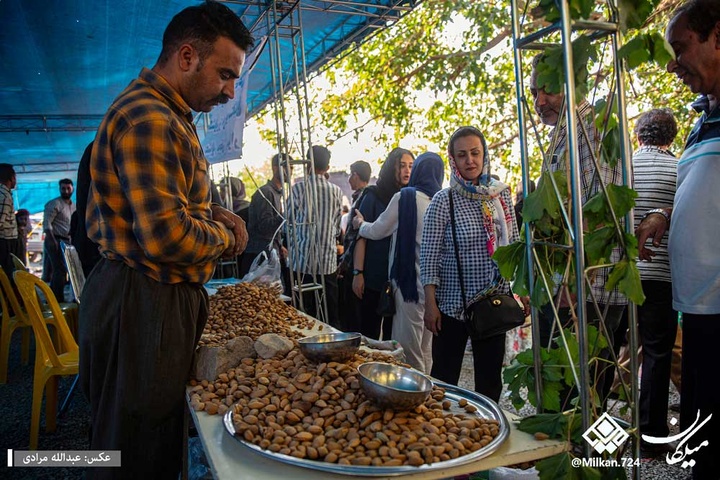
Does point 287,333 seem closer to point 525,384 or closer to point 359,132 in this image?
point 525,384

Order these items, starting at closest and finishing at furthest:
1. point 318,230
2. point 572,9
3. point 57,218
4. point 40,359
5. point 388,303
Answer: point 572,9 → point 40,359 → point 388,303 → point 318,230 → point 57,218

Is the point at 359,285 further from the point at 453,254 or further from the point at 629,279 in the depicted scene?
the point at 629,279

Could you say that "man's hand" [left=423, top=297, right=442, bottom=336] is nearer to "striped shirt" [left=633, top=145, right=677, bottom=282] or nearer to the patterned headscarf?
the patterned headscarf

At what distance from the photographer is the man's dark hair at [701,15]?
5.27 ft

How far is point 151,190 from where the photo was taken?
1.40m

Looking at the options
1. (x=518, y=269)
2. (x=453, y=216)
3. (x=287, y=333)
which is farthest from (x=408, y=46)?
(x=518, y=269)

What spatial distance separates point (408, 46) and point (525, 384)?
23.6 feet

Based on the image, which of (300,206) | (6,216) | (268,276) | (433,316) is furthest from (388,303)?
(6,216)

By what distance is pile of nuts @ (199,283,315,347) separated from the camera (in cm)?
218

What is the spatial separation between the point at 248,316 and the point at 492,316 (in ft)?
3.92

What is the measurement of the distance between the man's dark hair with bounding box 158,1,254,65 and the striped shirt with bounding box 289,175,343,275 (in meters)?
2.41

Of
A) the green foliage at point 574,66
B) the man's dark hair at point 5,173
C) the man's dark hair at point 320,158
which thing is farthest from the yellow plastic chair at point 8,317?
the green foliage at point 574,66

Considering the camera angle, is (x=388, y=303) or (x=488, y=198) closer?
(x=488, y=198)

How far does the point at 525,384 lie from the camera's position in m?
1.42
